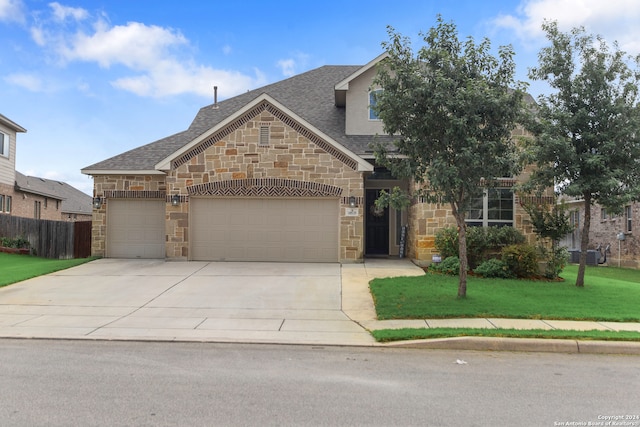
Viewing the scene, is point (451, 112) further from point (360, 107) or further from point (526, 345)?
point (360, 107)

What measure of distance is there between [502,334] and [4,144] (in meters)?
28.7

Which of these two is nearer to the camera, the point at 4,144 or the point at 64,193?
the point at 4,144

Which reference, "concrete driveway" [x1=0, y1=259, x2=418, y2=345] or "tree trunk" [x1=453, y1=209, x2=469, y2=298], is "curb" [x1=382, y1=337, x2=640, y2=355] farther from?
"tree trunk" [x1=453, y1=209, x2=469, y2=298]

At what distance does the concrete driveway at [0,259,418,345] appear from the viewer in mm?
8617

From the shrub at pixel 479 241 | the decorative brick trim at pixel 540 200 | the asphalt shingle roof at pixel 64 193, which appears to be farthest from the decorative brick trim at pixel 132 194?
the asphalt shingle roof at pixel 64 193

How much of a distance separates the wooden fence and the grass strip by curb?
49.5ft

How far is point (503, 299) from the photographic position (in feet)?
35.9

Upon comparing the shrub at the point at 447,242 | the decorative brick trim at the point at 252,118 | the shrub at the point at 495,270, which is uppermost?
the decorative brick trim at the point at 252,118

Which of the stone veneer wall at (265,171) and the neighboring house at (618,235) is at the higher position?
the stone veneer wall at (265,171)

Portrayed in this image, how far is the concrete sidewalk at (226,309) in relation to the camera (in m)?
8.26

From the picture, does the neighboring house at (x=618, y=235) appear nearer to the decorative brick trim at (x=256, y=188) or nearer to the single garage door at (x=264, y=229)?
the single garage door at (x=264, y=229)

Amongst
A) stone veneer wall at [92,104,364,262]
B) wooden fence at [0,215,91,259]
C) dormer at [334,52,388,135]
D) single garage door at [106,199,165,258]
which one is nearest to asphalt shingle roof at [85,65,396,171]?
dormer at [334,52,388,135]

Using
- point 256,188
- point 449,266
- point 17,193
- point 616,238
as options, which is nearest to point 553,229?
point 449,266

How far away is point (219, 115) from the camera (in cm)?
2183
